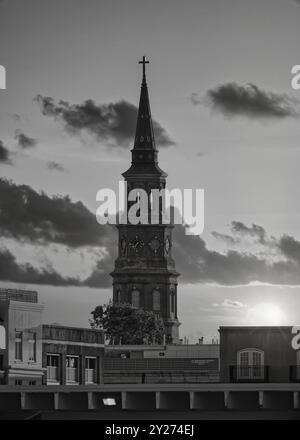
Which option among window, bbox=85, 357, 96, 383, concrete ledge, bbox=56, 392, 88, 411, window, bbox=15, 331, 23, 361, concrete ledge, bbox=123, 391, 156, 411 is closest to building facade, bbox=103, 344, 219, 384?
window, bbox=85, 357, 96, 383

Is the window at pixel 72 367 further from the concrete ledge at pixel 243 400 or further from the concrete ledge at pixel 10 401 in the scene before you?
the concrete ledge at pixel 243 400

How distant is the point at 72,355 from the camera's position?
141125mm

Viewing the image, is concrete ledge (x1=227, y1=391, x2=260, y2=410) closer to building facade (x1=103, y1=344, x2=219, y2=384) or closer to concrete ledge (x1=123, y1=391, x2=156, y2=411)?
concrete ledge (x1=123, y1=391, x2=156, y2=411)

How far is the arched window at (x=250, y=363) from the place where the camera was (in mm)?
131625

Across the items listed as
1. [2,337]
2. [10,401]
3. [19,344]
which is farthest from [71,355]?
[10,401]

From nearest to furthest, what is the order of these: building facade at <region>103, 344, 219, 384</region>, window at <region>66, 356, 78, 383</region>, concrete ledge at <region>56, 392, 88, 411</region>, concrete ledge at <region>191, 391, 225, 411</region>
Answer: concrete ledge at <region>191, 391, 225, 411</region> → concrete ledge at <region>56, 392, 88, 411</region> → window at <region>66, 356, 78, 383</region> → building facade at <region>103, 344, 219, 384</region>

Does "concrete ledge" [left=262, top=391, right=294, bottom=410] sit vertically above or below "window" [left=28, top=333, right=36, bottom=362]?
below

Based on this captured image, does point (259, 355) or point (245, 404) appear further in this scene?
point (259, 355)

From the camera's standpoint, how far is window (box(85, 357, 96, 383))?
5648 inches

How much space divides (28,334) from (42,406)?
15613 millimetres

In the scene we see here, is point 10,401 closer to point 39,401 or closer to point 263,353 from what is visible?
point 39,401
